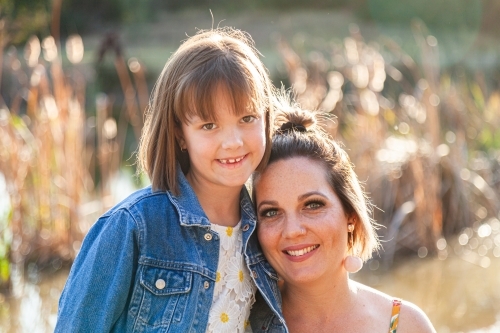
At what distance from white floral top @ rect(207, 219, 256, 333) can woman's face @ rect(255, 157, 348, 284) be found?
103 millimetres

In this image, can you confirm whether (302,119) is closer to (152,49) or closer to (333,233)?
(333,233)

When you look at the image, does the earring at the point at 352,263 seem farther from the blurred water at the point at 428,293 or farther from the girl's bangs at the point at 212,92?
the blurred water at the point at 428,293

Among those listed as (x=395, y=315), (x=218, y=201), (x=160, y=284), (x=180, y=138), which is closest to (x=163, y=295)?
(x=160, y=284)

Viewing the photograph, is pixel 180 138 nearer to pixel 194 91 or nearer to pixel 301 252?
pixel 194 91

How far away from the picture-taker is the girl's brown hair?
7.39ft

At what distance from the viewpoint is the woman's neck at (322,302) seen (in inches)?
103

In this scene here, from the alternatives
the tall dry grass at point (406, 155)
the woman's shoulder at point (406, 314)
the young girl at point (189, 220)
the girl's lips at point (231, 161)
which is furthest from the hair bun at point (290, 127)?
the tall dry grass at point (406, 155)

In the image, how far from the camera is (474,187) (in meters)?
5.80

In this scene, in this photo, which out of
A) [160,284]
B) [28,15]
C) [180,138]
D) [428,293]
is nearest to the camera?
[160,284]

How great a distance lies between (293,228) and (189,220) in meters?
0.35

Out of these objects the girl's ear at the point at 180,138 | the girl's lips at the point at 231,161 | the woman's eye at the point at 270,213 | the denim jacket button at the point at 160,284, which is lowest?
the denim jacket button at the point at 160,284

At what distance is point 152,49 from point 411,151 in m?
11.5

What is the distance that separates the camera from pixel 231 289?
7.86 feet

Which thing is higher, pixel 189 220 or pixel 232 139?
pixel 232 139
